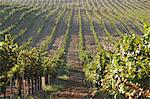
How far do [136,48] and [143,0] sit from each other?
105 metres

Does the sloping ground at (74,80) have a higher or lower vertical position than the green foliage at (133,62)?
lower

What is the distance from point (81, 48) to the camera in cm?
6222

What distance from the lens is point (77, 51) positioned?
6222 centimetres

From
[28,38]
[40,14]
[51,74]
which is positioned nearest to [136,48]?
[51,74]

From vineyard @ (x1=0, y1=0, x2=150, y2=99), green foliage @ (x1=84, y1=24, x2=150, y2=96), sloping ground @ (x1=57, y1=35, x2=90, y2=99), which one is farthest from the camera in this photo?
sloping ground @ (x1=57, y1=35, x2=90, y2=99)

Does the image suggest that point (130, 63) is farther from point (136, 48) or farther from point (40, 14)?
point (40, 14)

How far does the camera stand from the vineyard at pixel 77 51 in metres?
19.5

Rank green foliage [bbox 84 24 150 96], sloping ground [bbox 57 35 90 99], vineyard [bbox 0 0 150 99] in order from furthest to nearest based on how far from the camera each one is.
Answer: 1. sloping ground [bbox 57 35 90 99]
2. vineyard [bbox 0 0 150 99]
3. green foliage [bbox 84 24 150 96]

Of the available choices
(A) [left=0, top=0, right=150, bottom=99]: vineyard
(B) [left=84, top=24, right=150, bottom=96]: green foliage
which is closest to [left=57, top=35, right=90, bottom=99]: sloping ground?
(A) [left=0, top=0, right=150, bottom=99]: vineyard

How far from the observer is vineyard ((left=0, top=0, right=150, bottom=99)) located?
63.9 ft

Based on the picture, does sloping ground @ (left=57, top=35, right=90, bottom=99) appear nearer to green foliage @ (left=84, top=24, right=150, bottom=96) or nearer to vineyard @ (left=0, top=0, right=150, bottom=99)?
vineyard @ (left=0, top=0, right=150, bottom=99)

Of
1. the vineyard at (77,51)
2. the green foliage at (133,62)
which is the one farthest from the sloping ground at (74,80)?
the green foliage at (133,62)

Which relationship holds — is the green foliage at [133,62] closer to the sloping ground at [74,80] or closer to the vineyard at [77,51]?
the vineyard at [77,51]

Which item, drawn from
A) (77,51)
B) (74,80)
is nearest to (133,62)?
(74,80)
